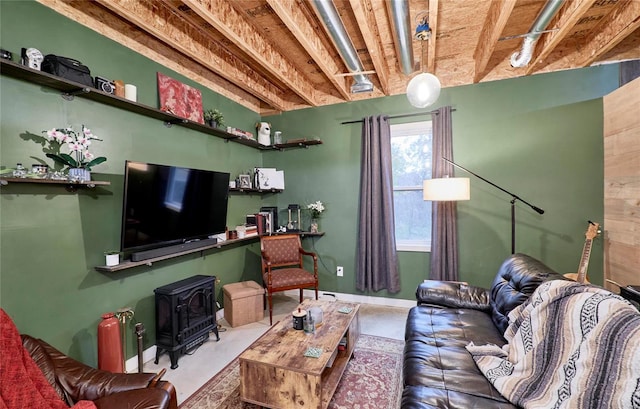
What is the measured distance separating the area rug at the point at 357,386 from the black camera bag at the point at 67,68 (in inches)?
94.1

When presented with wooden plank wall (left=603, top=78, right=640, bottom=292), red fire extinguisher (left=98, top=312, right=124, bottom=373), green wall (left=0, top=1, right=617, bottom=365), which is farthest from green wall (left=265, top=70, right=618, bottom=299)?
red fire extinguisher (left=98, top=312, right=124, bottom=373)

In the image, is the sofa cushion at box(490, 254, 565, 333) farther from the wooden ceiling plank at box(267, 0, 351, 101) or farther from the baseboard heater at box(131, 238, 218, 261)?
the baseboard heater at box(131, 238, 218, 261)

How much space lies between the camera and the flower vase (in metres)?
1.82

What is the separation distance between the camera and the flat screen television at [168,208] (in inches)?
84.6

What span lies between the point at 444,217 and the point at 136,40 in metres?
3.71

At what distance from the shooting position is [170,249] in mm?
2514

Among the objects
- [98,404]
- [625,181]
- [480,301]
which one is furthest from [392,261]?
[98,404]

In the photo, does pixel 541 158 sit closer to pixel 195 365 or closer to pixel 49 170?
pixel 195 365

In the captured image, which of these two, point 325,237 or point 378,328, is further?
point 325,237

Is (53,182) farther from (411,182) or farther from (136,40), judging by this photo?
(411,182)

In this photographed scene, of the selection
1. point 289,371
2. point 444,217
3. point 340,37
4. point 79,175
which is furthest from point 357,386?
point 340,37

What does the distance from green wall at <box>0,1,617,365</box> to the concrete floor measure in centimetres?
31

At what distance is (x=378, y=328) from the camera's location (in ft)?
9.90

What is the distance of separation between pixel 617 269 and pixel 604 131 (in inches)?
56.6
